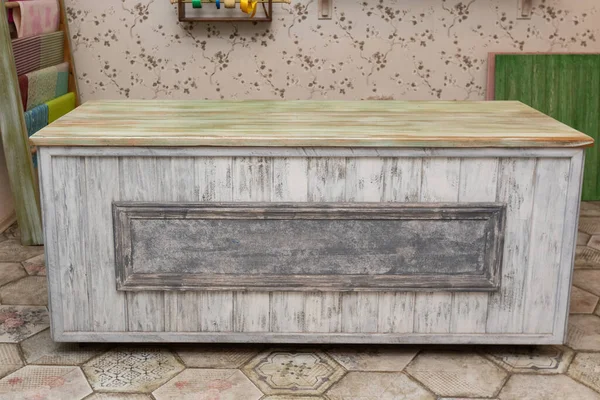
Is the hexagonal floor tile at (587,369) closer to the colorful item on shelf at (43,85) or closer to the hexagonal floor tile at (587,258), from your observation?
the hexagonal floor tile at (587,258)

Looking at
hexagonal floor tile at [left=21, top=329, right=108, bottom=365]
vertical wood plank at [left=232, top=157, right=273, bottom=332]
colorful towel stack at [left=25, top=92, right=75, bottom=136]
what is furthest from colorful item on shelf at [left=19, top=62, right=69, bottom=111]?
vertical wood plank at [left=232, top=157, right=273, bottom=332]

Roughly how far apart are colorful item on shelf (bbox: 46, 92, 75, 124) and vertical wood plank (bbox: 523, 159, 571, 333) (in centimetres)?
229

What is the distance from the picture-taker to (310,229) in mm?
2057

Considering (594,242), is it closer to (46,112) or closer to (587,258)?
(587,258)

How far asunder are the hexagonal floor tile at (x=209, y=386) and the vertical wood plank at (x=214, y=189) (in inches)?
7.3

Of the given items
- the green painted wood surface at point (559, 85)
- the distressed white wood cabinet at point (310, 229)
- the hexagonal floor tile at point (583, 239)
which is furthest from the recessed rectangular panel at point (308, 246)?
the green painted wood surface at point (559, 85)

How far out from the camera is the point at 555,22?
3846mm

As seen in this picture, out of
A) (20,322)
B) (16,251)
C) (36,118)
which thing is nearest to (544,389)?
(20,322)

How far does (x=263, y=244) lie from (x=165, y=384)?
0.50m

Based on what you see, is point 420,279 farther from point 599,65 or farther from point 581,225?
point 599,65

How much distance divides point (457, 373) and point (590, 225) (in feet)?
5.92

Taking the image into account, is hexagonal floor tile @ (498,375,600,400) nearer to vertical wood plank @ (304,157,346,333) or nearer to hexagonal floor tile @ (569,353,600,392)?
hexagonal floor tile @ (569,353,600,392)

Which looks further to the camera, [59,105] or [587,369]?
[59,105]

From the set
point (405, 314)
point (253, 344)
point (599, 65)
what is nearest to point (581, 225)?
point (599, 65)
